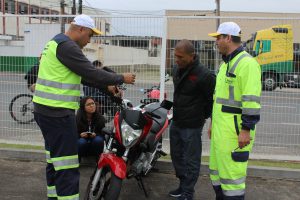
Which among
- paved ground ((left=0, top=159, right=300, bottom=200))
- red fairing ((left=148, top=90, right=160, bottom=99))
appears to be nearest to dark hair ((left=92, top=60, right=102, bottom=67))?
red fairing ((left=148, top=90, right=160, bottom=99))

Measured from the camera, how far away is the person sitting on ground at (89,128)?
588 cm

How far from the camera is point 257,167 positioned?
5781 millimetres

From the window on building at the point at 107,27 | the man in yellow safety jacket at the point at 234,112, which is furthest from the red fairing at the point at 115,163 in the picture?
the window on building at the point at 107,27

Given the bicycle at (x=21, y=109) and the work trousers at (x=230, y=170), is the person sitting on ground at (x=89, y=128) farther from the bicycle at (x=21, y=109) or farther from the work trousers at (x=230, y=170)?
the work trousers at (x=230, y=170)

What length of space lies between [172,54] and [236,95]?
8.76 feet

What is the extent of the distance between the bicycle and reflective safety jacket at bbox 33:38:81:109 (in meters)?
3.73

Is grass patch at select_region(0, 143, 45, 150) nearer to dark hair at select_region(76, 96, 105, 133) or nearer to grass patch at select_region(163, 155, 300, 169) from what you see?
dark hair at select_region(76, 96, 105, 133)

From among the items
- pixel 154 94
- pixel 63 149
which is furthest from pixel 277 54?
pixel 63 149

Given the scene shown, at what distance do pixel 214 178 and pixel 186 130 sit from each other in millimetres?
721

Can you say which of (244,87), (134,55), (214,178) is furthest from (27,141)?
(244,87)

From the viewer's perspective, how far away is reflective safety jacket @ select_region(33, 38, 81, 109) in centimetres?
373

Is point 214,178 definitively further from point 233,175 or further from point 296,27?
point 296,27

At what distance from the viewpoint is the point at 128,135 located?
4.27 m

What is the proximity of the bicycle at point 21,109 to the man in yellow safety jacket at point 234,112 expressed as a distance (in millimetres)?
4613
